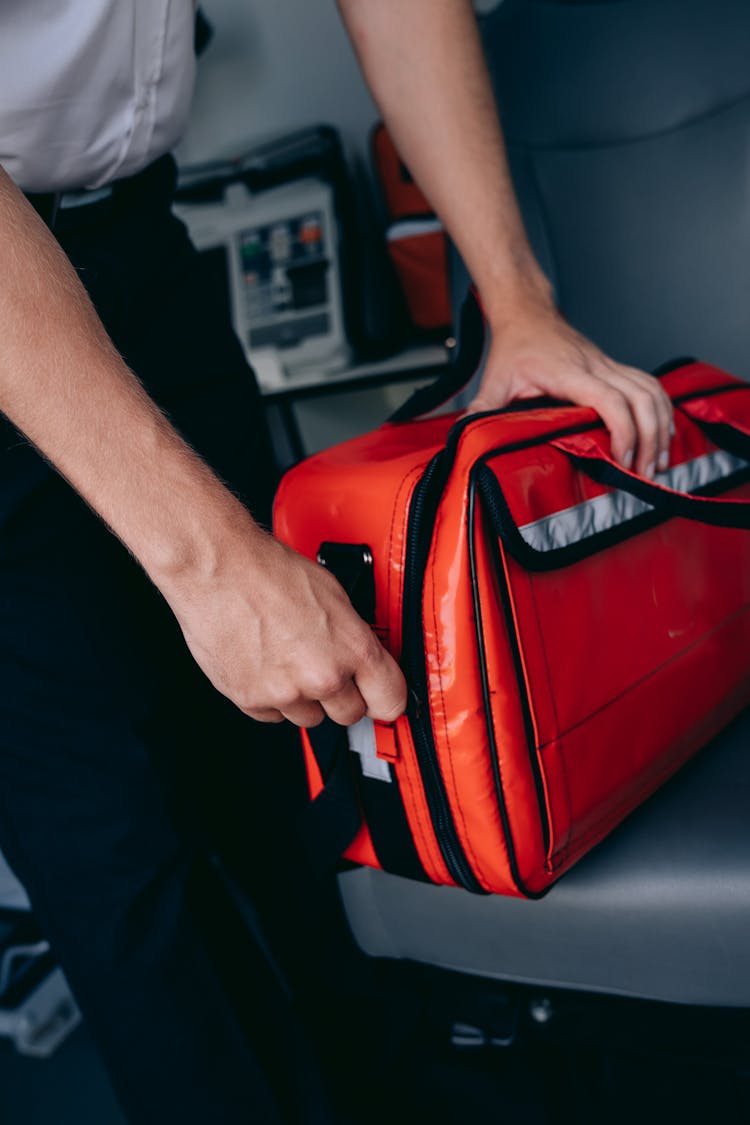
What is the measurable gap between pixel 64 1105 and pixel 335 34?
1960 millimetres

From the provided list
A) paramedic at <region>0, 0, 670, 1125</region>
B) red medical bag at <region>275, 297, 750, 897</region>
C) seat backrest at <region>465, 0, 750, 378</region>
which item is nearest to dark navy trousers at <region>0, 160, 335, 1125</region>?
paramedic at <region>0, 0, 670, 1125</region>

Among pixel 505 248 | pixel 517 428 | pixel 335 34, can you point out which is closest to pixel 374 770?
pixel 517 428

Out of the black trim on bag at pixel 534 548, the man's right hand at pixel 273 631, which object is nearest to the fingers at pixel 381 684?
the man's right hand at pixel 273 631

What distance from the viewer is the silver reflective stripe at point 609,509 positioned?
567 mm

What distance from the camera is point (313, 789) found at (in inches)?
27.2

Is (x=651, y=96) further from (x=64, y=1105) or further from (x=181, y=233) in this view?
(x=64, y=1105)

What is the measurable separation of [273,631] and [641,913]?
334mm

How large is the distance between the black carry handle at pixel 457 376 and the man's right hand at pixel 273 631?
292 millimetres

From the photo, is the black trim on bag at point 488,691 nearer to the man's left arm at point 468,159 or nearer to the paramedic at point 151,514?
the paramedic at point 151,514

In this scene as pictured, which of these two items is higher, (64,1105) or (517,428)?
(517,428)

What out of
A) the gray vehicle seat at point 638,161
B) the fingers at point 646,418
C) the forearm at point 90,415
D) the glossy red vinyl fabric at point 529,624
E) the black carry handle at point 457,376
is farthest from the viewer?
the gray vehicle seat at point 638,161

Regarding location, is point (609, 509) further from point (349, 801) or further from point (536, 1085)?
point (536, 1085)

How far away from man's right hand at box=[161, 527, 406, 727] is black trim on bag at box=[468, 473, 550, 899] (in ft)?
0.24

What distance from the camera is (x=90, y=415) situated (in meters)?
0.44
